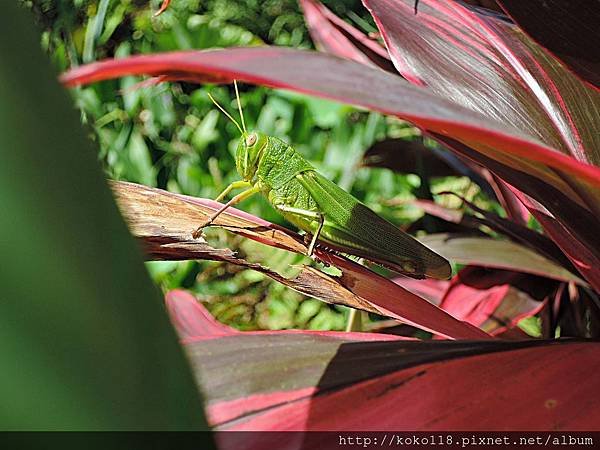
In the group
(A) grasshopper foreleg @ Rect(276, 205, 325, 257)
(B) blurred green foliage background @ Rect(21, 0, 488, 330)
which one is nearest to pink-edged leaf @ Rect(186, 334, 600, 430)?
(A) grasshopper foreleg @ Rect(276, 205, 325, 257)

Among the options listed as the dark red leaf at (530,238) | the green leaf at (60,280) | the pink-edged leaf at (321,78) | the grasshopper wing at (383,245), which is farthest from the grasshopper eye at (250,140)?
the green leaf at (60,280)

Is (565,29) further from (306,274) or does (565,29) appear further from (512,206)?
(512,206)

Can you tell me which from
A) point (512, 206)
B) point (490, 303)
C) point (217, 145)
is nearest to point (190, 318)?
point (490, 303)

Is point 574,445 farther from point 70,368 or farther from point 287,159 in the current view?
point 287,159

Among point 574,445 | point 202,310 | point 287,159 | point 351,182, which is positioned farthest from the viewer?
point 351,182

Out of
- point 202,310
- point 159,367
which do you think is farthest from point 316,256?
point 159,367

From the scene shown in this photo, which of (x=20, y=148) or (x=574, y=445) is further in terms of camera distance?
(x=574, y=445)

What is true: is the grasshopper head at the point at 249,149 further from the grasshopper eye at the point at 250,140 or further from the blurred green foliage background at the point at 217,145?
the blurred green foliage background at the point at 217,145
